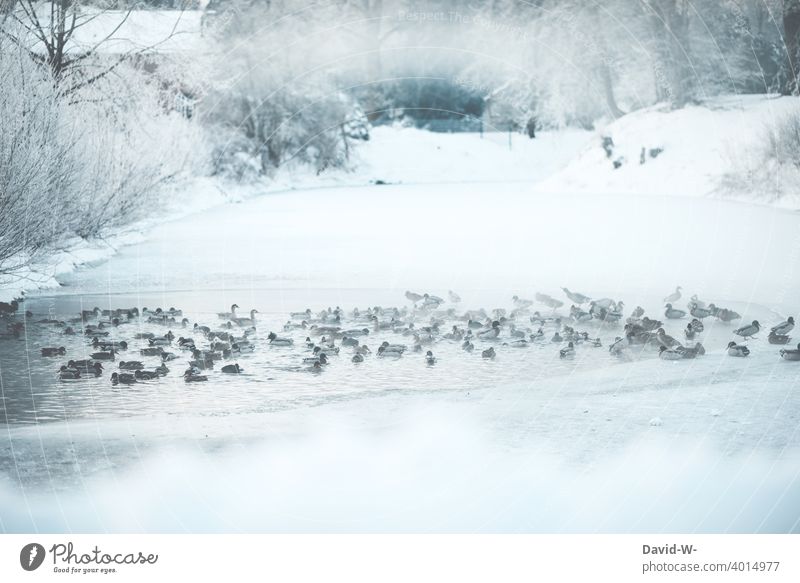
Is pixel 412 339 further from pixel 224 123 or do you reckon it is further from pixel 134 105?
pixel 224 123

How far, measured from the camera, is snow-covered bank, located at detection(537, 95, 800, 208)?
23828 mm

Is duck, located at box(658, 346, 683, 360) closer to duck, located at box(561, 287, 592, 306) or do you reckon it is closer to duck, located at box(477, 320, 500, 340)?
duck, located at box(477, 320, 500, 340)

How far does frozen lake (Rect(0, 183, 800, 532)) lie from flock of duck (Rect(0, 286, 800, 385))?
11cm

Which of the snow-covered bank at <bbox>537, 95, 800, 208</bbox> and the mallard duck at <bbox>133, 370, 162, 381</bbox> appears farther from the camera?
the snow-covered bank at <bbox>537, 95, 800, 208</bbox>

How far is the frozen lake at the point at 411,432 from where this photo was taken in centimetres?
521

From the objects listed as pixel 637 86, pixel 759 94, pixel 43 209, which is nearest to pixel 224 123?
pixel 637 86

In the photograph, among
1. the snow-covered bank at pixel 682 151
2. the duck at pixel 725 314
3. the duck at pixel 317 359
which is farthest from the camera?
the snow-covered bank at pixel 682 151

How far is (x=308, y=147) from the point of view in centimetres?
3803

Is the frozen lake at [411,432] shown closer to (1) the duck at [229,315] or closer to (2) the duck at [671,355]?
(2) the duck at [671,355]

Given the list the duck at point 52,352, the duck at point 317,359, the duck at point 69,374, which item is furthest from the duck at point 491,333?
the duck at point 52,352

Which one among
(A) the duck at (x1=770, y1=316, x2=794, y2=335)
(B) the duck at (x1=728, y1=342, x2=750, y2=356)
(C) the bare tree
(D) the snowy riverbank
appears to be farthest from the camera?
(D) the snowy riverbank

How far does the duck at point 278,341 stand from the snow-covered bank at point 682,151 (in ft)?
48.1

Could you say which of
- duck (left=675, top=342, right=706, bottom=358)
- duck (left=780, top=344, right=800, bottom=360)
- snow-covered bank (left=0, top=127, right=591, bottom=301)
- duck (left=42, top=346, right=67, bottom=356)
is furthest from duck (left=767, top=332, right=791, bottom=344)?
snow-covered bank (left=0, top=127, right=591, bottom=301)

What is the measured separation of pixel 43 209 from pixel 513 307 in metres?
5.17
